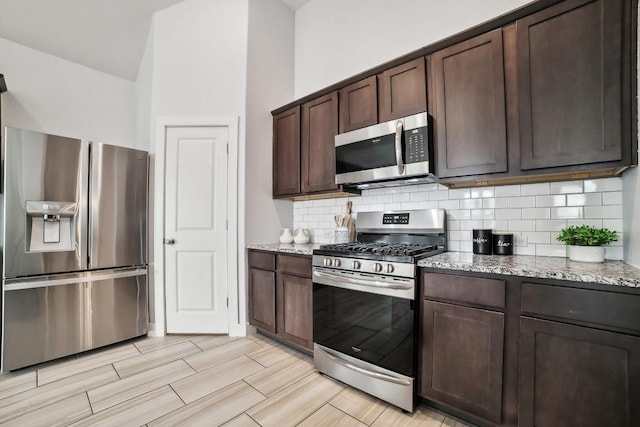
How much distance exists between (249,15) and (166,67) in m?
1.06

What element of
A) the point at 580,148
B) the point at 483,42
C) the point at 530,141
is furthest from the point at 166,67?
the point at 580,148

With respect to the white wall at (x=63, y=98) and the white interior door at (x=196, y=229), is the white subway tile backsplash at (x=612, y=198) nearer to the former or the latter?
the white interior door at (x=196, y=229)

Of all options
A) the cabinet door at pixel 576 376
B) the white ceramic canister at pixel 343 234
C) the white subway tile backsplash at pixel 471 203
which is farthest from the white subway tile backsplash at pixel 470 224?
the white ceramic canister at pixel 343 234

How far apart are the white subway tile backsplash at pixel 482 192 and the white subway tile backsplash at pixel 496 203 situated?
0.03 m

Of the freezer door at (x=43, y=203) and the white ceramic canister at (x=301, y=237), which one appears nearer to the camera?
the freezer door at (x=43, y=203)

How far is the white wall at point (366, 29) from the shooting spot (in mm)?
2219

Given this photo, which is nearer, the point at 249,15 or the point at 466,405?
the point at 466,405

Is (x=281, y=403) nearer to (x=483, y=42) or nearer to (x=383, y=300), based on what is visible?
(x=383, y=300)

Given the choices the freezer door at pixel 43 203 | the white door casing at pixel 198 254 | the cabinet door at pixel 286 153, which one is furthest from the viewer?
the cabinet door at pixel 286 153

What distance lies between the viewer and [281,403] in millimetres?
1750

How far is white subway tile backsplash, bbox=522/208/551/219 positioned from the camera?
178 cm

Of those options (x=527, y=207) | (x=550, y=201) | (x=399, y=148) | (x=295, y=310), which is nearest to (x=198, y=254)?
(x=295, y=310)

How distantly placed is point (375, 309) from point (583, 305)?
40.1 inches

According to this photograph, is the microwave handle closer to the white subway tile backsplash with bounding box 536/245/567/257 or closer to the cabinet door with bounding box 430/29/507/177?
the cabinet door with bounding box 430/29/507/177
